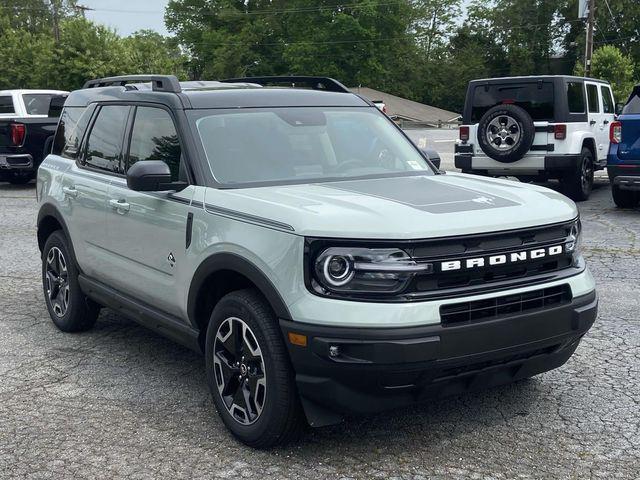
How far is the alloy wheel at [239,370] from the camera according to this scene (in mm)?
3990

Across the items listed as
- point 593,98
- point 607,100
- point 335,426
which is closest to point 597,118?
point 593,98

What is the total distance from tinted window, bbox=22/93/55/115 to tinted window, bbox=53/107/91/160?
11603 mm

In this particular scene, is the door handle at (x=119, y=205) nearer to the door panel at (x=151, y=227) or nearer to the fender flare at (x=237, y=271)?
the door panel at (x=151, y=227)

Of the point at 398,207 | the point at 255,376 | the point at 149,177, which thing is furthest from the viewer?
the point at 149,177

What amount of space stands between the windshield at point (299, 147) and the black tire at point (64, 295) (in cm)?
190

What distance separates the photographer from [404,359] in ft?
11.6

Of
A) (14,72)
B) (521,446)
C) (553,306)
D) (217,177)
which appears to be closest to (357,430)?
(521,446)

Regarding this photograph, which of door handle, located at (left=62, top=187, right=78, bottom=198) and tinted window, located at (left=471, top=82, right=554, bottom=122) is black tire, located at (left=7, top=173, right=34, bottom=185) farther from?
door handle, located at (left=62, top=187, right=78, bottom=198)

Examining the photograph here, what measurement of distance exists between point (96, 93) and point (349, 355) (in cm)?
339

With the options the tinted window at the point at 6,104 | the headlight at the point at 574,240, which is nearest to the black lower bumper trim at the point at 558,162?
the headlight at the point at 574,240

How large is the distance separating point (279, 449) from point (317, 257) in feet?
3.39

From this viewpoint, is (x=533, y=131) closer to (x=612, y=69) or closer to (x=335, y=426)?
(x=335, y=426)

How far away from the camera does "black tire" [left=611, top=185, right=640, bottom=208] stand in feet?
41.0

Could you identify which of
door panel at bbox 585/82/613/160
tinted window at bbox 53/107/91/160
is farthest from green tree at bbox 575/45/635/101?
tinted window at bbox 53/107/91/160
